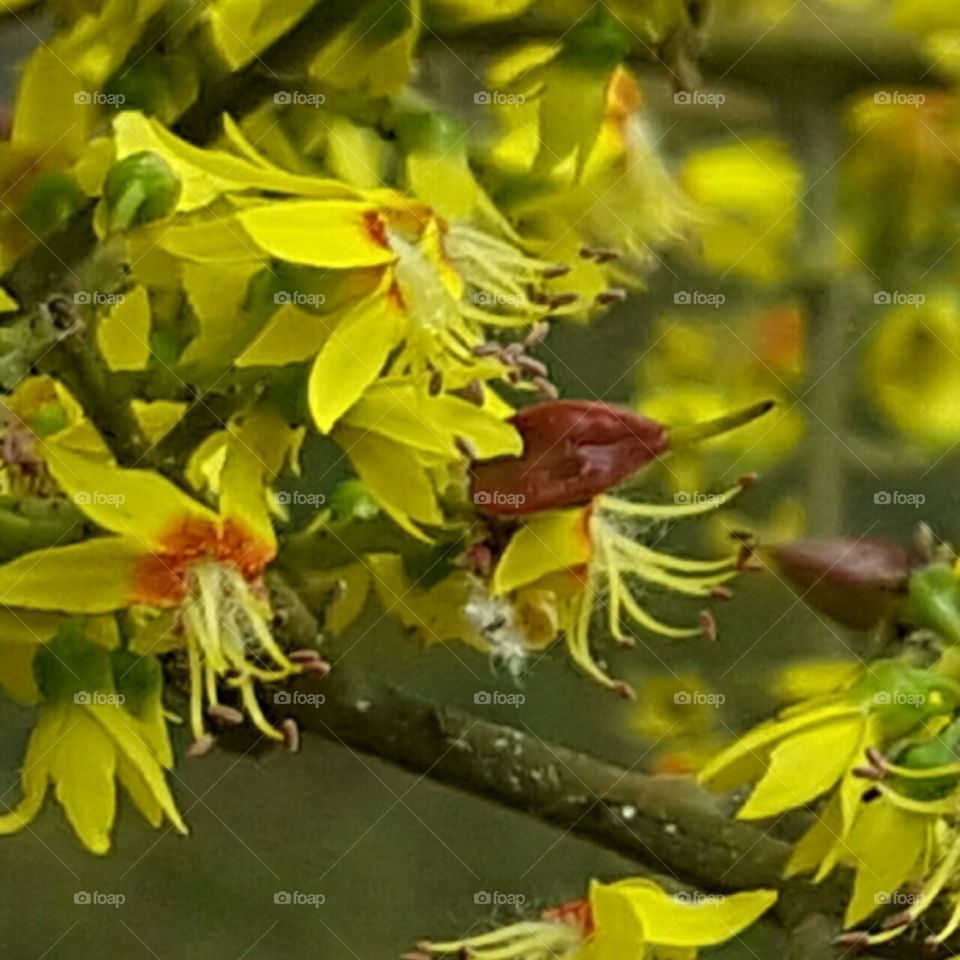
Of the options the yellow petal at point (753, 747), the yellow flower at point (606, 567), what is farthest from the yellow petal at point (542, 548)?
the yellow petal at point (753, 747)
